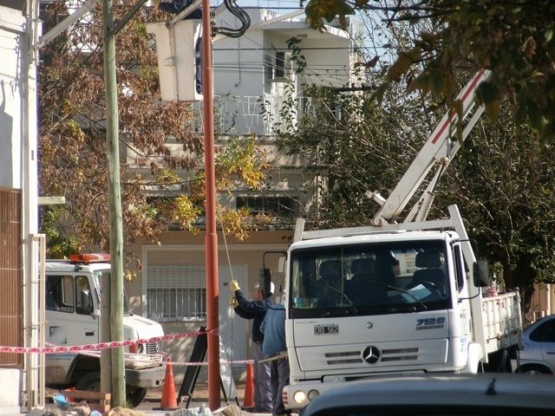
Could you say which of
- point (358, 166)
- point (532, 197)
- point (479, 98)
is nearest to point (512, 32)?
point (479, 98)

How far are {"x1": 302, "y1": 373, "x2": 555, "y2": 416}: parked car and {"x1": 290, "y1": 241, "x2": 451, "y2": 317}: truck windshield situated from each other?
748 centimetres

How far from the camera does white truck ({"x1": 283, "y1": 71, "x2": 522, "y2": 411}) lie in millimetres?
12117

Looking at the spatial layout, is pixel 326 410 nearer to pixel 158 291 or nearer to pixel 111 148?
pixel 111 148

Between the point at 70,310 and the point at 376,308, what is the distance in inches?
338

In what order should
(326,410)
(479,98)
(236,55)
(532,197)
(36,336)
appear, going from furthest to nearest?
1. (236,55)
2. (532,197)
3. (36,336)
4. (479,98)
5. (326,410)

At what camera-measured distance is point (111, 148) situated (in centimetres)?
1464

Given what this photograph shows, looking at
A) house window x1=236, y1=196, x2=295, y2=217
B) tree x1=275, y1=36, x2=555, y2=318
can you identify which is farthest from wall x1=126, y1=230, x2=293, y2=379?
tree x1=275, y1=36, x2=555, y2=318

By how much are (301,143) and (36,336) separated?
11.5 m

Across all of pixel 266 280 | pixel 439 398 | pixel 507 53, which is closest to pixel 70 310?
pixel 266 280

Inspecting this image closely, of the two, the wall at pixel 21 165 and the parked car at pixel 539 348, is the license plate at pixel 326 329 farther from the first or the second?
the parked car at pixel 539 348

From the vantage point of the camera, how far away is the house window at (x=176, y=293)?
26.0m

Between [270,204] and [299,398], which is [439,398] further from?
[270,204]

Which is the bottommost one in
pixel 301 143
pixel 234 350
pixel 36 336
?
pixel 234 350

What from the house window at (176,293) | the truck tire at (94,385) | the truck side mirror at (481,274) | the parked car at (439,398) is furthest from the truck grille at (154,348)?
the parked car at (439,398)
